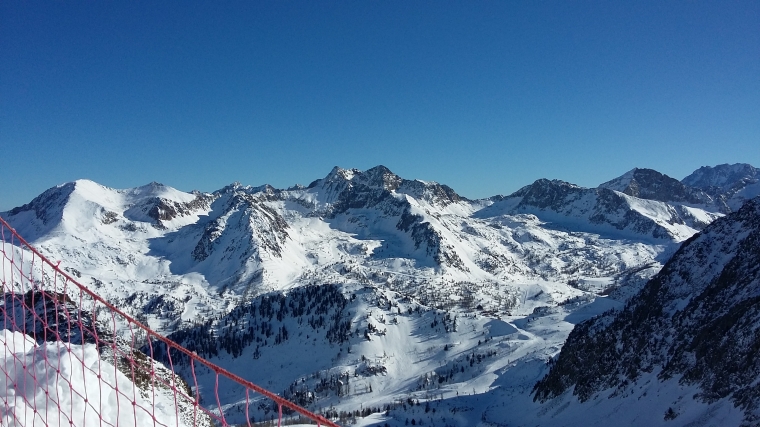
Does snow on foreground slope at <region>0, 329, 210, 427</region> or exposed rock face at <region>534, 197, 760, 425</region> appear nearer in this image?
snow on foreground slope at <region>0, 329, 210, 427</region>

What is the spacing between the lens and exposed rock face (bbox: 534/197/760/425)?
33.1m

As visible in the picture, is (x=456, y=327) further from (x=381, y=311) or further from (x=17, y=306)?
(x=17, y=306)

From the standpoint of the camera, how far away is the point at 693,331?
41531 mm

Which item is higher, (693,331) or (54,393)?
(54,393)

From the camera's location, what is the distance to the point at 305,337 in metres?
Result: 145

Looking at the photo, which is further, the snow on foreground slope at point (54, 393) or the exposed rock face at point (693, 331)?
the exposed rock face at point (693, 331)

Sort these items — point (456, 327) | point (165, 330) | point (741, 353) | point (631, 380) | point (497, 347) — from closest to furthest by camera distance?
point (741, 353) → point (631, 380) → point (497, 347) → point (456, 327) → point (165, 330)

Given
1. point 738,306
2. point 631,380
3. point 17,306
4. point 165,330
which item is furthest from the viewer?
point 165,330

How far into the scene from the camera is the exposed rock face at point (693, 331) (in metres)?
33.1

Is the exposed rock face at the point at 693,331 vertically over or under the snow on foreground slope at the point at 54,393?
under

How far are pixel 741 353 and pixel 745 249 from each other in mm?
17547

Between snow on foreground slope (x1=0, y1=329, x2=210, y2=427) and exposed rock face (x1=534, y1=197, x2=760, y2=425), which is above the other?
snow on foreground slope (x1=0, y1=329, x2=210, y2=427)

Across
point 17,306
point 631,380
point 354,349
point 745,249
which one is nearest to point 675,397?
point 631,380

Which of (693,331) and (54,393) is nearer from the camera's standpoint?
(54,393)
